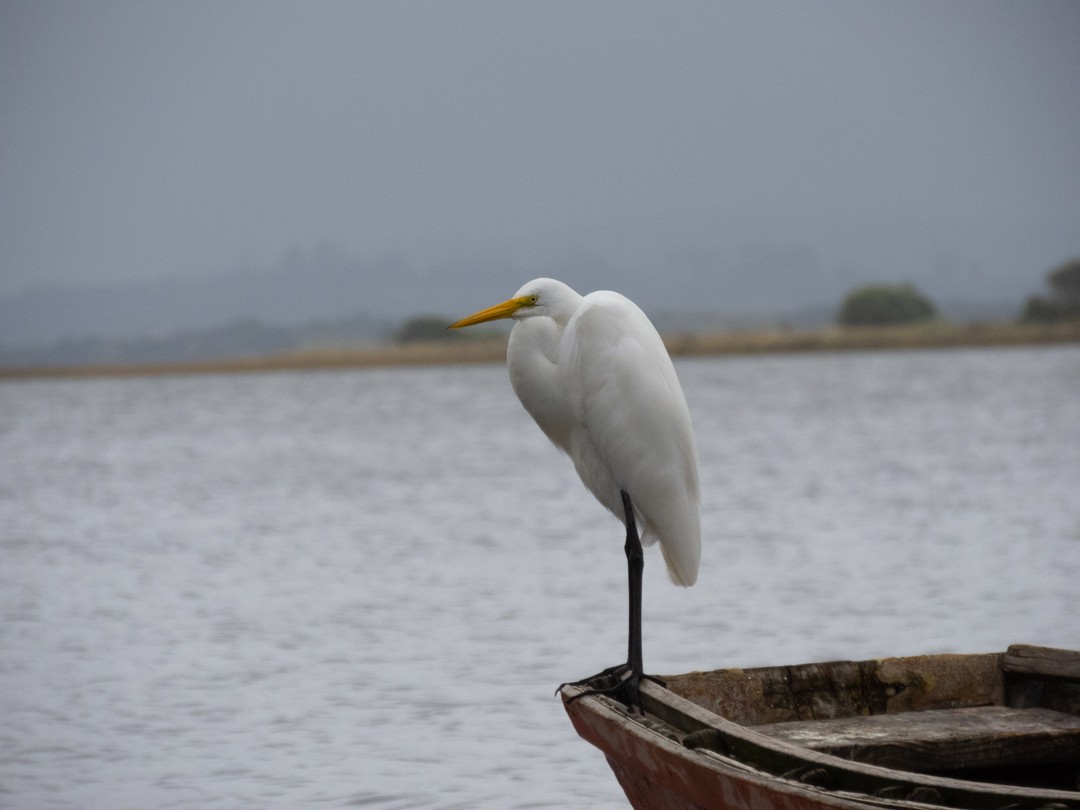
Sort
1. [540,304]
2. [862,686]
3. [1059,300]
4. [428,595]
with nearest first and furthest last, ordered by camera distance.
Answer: [862,686] → [540,304] → [428,595] → [1059,300]

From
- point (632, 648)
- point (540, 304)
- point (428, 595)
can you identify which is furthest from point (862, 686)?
point (428, 595)

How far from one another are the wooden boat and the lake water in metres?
1.38

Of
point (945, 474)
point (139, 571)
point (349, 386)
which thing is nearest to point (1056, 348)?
point (349, 386)

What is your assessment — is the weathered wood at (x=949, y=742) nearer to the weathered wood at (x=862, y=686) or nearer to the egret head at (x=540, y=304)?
A: the weathered wood at (x=862, y=686)

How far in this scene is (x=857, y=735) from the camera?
15.5 feet

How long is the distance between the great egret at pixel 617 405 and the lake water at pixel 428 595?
4.32 feet

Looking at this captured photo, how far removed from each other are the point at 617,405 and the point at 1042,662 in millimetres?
1673

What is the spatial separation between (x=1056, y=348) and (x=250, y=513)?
44034mm

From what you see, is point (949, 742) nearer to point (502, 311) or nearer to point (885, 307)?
point (502, 311)

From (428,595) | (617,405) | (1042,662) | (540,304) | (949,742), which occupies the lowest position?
(428,595)

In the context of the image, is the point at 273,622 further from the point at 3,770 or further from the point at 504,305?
the point at 504,305

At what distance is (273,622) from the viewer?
1009cm

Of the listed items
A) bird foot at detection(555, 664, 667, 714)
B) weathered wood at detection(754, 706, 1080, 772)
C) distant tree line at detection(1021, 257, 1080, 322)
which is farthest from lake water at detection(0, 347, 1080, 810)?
distant tree line at detection(1021, 257, 1080, 322)

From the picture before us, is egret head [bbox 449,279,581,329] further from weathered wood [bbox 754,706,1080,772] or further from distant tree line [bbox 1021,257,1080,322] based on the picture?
distant tree line [bbox 1021,257,1080,322]
